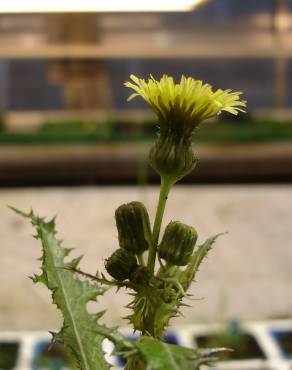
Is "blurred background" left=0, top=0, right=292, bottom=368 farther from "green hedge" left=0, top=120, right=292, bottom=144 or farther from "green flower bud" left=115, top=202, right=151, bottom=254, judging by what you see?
"green flower bud" left=115, top=202, right=151, bottom=254

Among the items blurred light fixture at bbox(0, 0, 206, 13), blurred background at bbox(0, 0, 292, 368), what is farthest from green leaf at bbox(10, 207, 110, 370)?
blurred light fixture at bbox(0, 0, 206, 13)

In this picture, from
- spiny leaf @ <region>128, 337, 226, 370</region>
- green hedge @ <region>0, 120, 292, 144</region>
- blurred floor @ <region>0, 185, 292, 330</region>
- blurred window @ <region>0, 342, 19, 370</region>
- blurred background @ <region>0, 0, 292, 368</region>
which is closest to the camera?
A: spiny leaf @ <region>128, 337, 226, 370</region>

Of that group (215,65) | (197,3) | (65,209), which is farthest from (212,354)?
(215,65)

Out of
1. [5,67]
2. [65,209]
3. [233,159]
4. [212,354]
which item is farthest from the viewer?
[5,67]

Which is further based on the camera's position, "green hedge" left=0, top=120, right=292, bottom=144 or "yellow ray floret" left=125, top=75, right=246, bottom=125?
"green hedge" left=0, top=120, right=292, bottom=144

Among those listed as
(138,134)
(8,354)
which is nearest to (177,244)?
(8,354)

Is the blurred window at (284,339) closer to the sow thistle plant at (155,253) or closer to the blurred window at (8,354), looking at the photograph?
the blurred window at (8,354)

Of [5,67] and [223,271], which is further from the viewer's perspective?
[5,67]

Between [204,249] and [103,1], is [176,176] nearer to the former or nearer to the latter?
[204,249]
